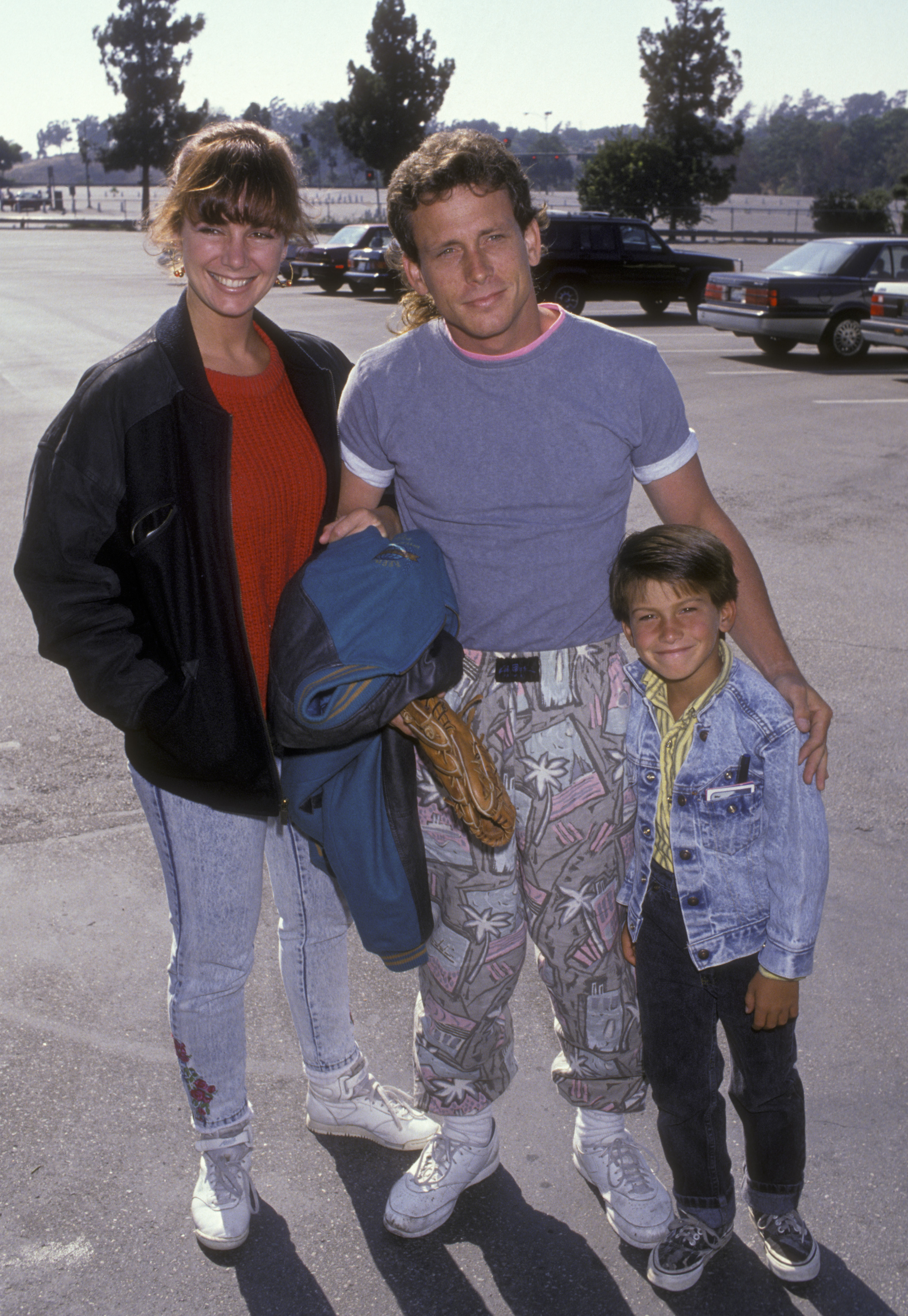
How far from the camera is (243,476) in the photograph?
7.22ft

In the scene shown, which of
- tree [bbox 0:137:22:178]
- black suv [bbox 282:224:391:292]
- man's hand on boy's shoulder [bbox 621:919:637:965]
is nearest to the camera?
man's hand on boy's shoulder [bbox 621:919:637:965]

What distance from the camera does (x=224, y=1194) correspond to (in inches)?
98.7

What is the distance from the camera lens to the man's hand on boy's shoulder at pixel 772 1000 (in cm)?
222

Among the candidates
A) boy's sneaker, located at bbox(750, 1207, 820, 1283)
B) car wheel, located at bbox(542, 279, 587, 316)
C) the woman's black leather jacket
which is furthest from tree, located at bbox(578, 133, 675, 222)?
boy's sneaker, located at bbox(750, 1207, 820, 1283)

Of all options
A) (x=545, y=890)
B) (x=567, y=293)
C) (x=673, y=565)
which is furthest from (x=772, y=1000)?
(x=567, y=293)

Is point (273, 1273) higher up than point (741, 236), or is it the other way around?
point (741, 236)

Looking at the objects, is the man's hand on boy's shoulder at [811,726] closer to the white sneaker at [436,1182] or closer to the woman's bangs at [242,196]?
the white sneaker at [436,1182]

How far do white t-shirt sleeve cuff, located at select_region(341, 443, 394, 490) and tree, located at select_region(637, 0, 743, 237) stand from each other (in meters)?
46.9

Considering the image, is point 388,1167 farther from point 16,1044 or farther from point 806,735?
A: point 806,735

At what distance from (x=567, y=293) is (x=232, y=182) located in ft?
61.6

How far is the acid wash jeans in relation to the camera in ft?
7.70

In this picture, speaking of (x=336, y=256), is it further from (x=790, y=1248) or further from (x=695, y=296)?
(x=790, y=1248)

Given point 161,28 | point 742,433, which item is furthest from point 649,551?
point 161,28

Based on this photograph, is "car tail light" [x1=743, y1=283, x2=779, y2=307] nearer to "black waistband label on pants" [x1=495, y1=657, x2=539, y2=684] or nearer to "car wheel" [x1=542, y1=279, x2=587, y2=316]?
"car wheel" [x1=542, y1=279, x2=587, y2=316]
